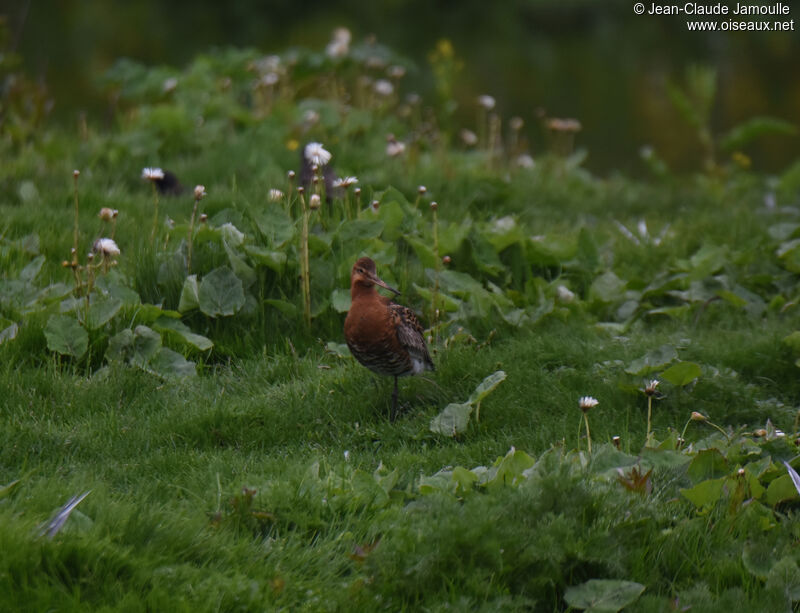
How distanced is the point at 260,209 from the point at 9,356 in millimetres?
1518

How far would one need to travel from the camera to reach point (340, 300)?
4.76 metres

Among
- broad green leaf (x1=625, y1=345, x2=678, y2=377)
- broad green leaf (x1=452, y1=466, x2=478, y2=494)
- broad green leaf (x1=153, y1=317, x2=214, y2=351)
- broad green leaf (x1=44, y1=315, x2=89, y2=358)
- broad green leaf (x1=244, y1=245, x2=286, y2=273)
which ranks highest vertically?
broad green leaf (x1=244, y1=245, x2=286, y2=273)

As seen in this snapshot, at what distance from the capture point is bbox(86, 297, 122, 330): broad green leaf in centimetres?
440

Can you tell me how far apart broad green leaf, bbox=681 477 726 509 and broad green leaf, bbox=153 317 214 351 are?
2230 millimetres

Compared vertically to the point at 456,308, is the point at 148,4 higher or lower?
higher

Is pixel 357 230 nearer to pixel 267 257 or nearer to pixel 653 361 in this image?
pixel 267 257

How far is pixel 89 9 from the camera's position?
894 inches

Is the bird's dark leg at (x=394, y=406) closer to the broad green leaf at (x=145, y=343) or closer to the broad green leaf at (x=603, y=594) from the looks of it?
the broad green leaf at (x=145, y=343)

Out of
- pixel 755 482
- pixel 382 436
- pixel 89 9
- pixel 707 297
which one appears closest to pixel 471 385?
pixel 382 436

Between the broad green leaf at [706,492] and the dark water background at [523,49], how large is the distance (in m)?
9.01

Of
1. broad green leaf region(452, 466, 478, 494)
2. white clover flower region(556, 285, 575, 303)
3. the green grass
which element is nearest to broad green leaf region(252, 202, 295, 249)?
the green grass

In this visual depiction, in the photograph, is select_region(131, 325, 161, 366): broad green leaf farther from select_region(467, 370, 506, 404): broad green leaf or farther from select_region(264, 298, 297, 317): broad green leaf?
select_region(467, 370, 506, 404): broad green leaf

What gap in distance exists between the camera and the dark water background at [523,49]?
1418cm

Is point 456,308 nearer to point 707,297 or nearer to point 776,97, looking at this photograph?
point 707,297
